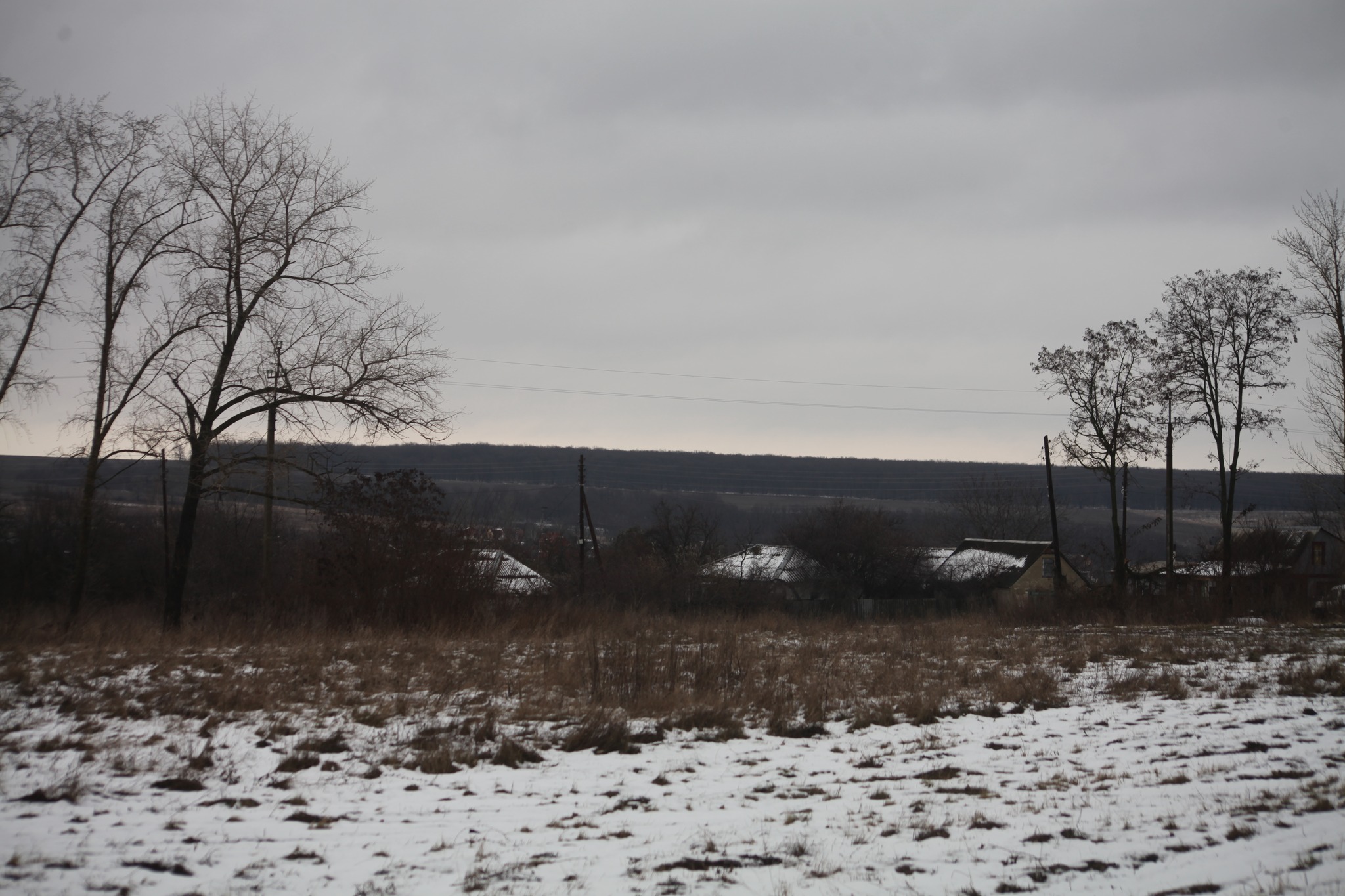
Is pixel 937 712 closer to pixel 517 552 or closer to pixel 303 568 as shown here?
pixel 303 568

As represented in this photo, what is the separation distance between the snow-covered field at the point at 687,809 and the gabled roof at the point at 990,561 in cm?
5059

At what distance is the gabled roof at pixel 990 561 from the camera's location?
5862 cm

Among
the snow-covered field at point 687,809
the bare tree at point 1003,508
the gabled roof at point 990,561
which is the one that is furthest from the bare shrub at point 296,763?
the bare tree at point 1003,508

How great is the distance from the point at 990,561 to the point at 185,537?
→ 52074 millimetres

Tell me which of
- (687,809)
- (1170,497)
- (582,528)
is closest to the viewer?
(687,809)

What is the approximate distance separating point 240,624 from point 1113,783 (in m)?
15.5

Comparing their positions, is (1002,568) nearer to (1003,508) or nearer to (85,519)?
(1003,508)

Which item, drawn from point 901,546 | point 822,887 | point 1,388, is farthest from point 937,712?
point 901,546

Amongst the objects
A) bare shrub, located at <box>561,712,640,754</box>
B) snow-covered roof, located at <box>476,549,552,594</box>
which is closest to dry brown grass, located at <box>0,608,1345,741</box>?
bare shrub, located at <box>561,712,640,754</box>

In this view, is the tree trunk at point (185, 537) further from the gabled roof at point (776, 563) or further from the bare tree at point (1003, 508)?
the bare tree at point (1003, 508)

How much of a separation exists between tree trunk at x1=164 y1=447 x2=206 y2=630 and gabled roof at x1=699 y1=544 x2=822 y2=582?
32963mm

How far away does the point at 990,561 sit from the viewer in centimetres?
6141

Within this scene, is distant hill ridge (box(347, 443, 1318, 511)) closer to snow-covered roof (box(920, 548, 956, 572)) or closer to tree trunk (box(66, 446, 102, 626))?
snow-covered roof (box(920, 548, 956, 572))

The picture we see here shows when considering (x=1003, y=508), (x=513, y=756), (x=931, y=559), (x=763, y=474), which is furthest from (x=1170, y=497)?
(x=763, y=474)
